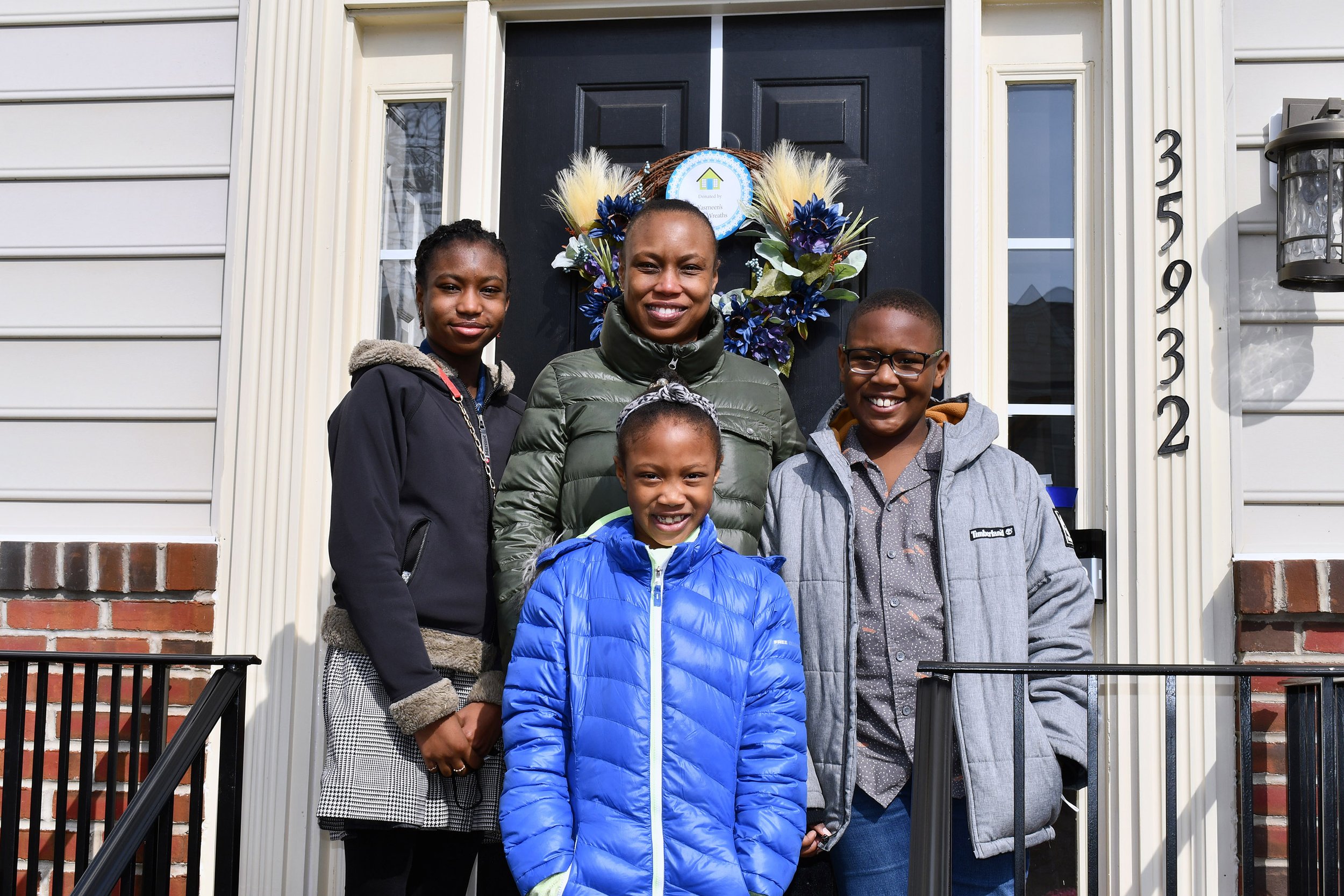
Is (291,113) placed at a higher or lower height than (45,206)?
higher

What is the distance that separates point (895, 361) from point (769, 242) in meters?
1.01

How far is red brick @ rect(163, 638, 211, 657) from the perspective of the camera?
124 inches

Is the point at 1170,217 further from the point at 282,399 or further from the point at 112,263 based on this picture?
the point at 112,263

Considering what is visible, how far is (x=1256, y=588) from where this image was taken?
2.77 meters

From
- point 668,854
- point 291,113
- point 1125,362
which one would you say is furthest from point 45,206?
point 1125,362

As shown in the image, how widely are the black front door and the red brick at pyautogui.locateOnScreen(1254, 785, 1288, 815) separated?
145cm

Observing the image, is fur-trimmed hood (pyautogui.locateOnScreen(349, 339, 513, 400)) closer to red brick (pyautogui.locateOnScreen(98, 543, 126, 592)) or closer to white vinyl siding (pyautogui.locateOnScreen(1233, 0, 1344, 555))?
red brick (pyautogui.locateOnScreen(98, 543, 126, 592))

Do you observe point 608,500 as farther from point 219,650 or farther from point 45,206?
point 45,206

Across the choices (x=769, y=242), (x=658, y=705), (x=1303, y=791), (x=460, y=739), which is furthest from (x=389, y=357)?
(x=1303, y=791)

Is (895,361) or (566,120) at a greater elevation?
(566,120)

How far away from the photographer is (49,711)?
3205 mm

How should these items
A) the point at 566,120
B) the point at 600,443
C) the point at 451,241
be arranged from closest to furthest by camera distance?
the point at 600,443 → the point at 451,241 → the point at 566,120

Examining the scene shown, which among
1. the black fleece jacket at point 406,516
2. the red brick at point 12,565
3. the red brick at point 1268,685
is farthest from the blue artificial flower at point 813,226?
the red brick at point 12,565

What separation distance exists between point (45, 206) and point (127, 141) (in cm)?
32
